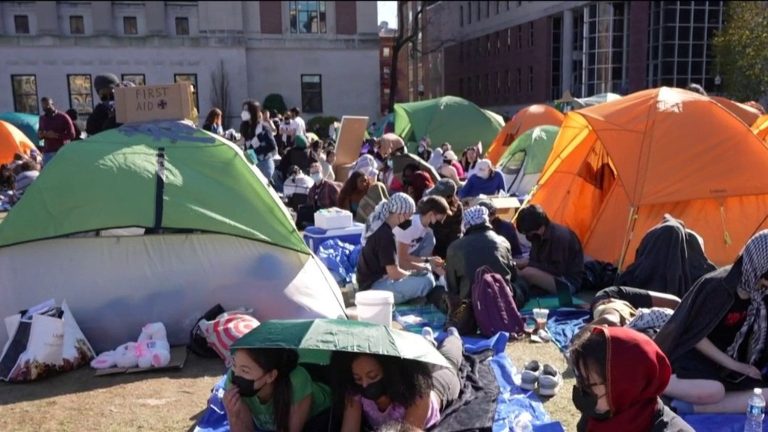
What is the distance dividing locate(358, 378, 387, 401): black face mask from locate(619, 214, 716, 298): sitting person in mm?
2915

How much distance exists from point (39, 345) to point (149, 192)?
1256 millimetres

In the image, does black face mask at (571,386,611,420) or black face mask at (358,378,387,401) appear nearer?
black face mask at (571,386,611,420)

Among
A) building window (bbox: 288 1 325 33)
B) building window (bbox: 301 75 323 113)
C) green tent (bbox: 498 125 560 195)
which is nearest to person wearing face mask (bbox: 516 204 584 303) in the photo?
green tent (bbox: 498 125 560 195)

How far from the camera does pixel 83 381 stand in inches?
169

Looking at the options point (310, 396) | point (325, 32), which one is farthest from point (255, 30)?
point (310, 396)

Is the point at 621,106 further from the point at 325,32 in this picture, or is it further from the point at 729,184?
the point at 325,32

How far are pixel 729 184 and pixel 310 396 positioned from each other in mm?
4636

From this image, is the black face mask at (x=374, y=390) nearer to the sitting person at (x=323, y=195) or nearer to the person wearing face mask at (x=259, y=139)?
the sitting person at (x=323, y=195)

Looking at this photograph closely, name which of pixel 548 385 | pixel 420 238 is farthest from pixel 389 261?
pixel 548 385

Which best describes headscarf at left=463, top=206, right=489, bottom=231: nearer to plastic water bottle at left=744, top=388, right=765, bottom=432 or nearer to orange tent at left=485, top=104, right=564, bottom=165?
plastic water bottle at left=744, top=388, right=765, bottom=432

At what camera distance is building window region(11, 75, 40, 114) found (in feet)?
89.5

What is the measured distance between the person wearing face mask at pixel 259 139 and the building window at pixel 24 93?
792 inches

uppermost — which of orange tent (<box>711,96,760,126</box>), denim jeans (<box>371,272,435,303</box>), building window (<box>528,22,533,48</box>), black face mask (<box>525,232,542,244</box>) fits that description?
building window (<box>528,22,533,48</box>)

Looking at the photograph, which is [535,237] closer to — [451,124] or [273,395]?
[273,395]
